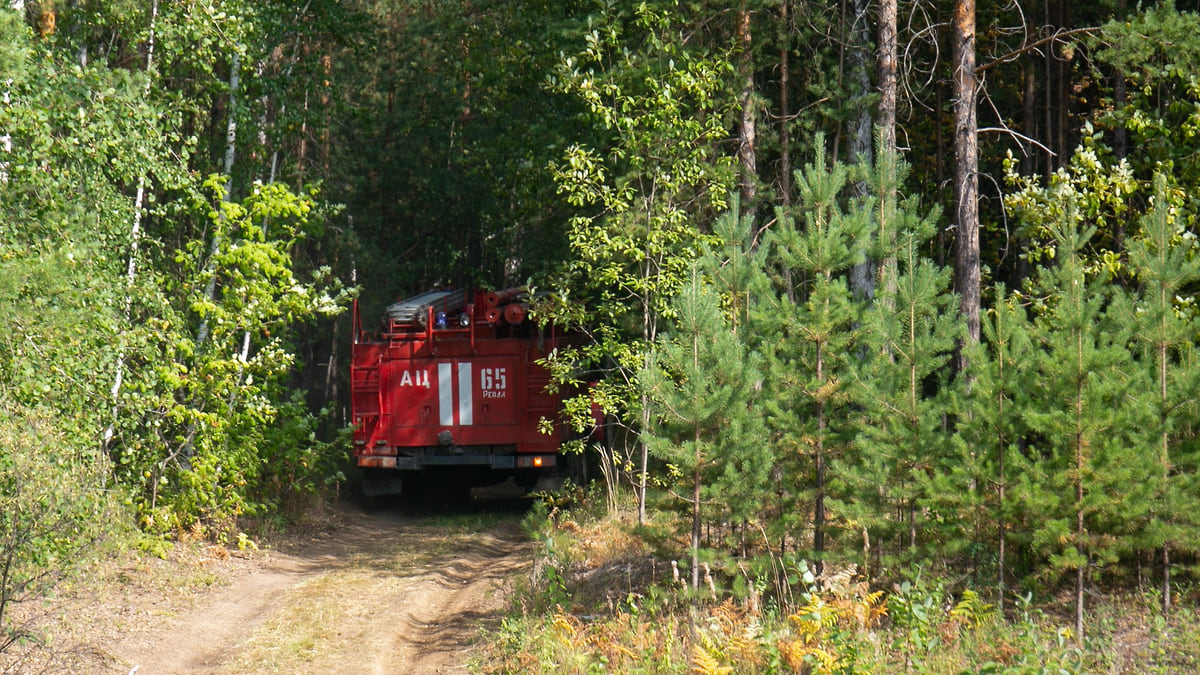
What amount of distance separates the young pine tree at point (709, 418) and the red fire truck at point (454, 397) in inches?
273

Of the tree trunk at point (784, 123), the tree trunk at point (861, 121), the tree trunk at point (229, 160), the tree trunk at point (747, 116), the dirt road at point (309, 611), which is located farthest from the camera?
the tree trunk at point (784, 123)

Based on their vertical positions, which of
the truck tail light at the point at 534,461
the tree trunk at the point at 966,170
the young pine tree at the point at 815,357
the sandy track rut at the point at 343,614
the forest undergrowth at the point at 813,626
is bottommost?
the sandy track rut at the point at 343,614

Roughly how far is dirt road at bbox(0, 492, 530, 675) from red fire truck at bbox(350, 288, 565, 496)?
156 centimetres

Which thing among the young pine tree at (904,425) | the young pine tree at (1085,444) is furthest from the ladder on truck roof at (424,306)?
the young pine tree at (1085,444)

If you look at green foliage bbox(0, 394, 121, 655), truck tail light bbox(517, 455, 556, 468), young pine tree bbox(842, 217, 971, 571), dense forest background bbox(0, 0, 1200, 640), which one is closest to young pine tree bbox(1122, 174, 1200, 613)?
dense forest background bbox(0, 0, 1200, 640)

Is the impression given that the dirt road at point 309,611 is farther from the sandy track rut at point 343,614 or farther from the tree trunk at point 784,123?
the tree trunk at point 784,123

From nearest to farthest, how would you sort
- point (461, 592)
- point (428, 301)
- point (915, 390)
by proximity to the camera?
1. point (915, 390)
2. point (461, 592)
3. point (428, 301)

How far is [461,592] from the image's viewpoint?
11.7 meters

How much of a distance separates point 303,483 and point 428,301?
3300 millimetres

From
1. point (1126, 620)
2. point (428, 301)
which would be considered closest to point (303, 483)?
point (428, 301)

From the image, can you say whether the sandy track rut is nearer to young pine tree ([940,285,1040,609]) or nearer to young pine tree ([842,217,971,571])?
young pine tree ([842,217,971,571])

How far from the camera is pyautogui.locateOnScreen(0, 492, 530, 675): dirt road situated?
9.15m

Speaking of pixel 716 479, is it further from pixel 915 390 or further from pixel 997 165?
pixel 997 165

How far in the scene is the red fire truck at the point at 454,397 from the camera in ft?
52.4
